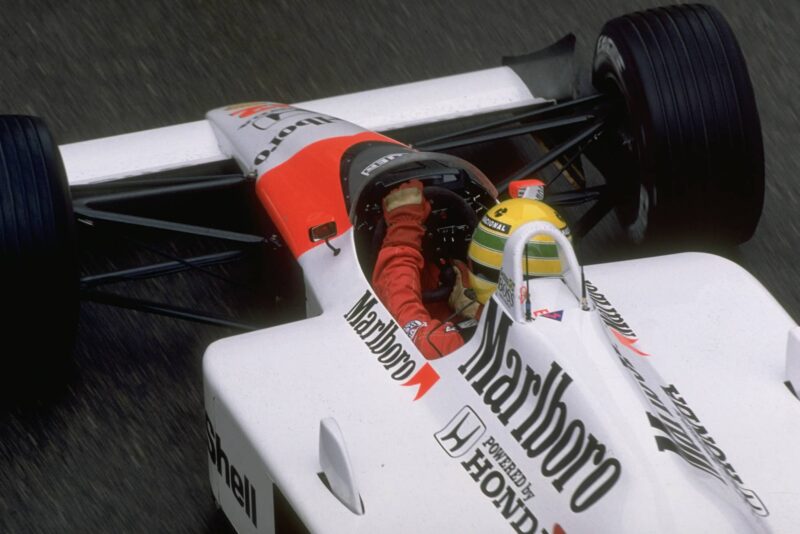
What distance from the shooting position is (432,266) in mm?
4035

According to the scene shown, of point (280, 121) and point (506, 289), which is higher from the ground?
point (280, 121)

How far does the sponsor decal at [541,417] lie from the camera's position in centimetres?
291

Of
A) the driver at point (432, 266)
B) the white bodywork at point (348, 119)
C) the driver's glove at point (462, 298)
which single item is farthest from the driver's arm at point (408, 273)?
the white bodywork at point (348, 119)

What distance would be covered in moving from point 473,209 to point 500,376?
94 cm

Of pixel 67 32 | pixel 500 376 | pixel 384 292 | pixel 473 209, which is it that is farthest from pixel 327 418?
pixel 67 32

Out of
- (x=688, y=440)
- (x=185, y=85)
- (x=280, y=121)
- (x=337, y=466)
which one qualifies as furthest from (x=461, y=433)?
(x=185, y=85)

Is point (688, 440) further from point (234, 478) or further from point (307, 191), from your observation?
point (307, 191)

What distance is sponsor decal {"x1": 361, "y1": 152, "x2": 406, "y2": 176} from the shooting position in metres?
3.89

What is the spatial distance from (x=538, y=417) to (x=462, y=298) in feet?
2.55

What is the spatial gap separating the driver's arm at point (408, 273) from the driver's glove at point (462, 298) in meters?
0.10

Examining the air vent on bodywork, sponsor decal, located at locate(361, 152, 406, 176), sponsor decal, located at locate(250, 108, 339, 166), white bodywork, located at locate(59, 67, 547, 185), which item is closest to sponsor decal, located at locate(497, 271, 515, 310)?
the air vent on bodywork

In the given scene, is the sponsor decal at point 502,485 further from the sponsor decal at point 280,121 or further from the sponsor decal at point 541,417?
the sponsor decal at point 280,121

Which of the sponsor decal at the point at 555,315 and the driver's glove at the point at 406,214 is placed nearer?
the sponsor decal at the point at 555,315

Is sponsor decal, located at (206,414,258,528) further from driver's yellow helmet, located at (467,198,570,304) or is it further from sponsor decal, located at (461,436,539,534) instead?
driver's yellow helmet, located at (467,198,570,304)
